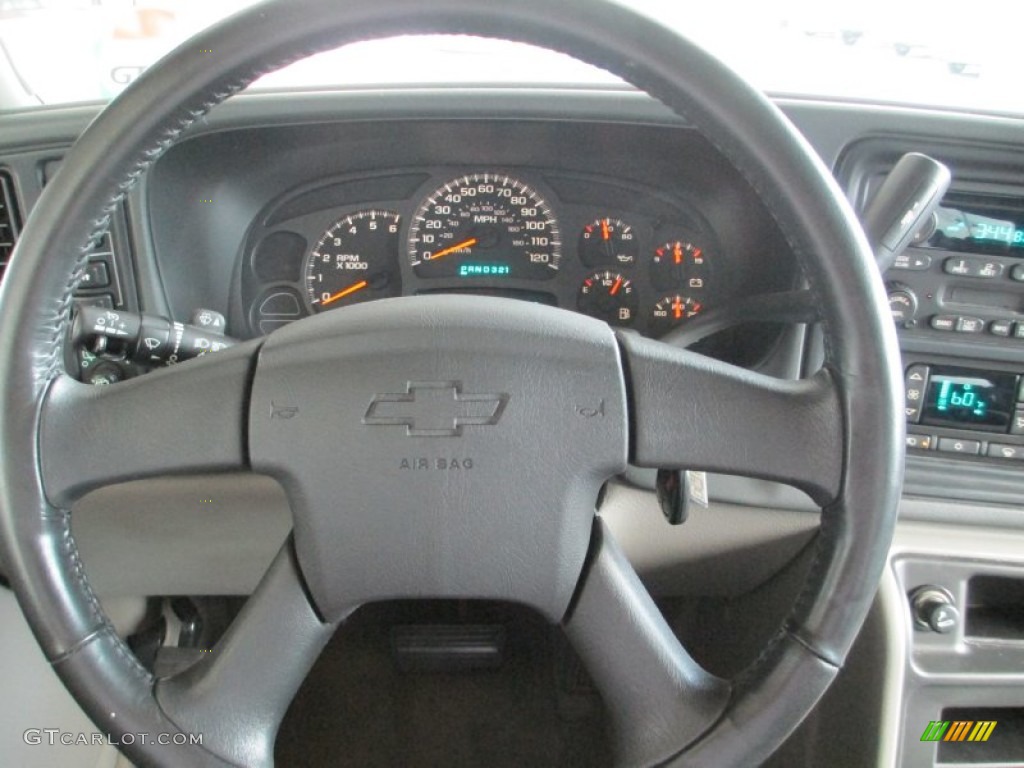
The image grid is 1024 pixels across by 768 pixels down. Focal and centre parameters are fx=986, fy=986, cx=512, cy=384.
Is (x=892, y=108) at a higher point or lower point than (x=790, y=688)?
higher

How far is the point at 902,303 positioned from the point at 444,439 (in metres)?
0.81

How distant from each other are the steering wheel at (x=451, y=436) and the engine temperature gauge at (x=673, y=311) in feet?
2.18

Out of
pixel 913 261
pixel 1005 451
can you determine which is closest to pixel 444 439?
pixel 913 261

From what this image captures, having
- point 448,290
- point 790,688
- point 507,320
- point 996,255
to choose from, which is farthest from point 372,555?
point 996,255

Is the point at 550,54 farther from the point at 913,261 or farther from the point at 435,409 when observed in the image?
the point at 435,409

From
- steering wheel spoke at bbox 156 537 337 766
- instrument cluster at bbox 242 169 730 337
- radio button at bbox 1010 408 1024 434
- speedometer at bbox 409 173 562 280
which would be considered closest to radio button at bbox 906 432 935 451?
radio button at bbox 1010 408 1024 434

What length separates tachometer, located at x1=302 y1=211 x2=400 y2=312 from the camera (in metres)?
1.53

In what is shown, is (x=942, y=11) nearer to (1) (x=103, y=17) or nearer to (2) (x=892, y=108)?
(2) (x=892, y=108)

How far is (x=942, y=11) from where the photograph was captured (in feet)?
5.13

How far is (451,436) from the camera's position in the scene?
84 centimetres

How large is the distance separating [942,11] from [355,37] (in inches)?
45.8

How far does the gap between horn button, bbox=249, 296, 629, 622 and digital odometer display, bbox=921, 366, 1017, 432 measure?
74 centimetres

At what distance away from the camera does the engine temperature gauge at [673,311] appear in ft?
5.00

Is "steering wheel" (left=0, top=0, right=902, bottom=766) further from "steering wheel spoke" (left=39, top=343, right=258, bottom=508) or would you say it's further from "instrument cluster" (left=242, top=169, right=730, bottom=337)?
"instrument cluster" (left=242, top=169, right=730, bottom=337)
